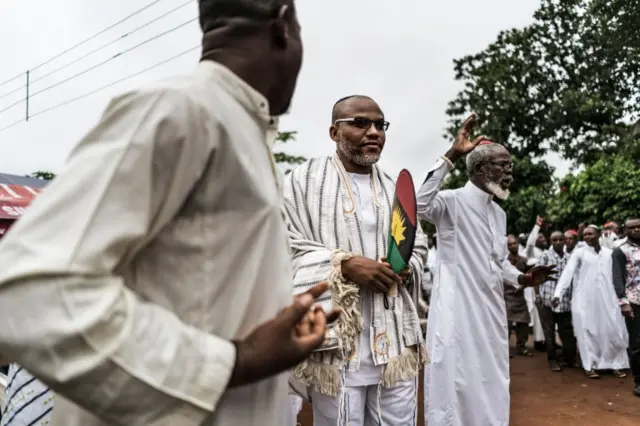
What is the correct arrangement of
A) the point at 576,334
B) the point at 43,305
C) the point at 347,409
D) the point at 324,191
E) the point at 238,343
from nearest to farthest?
the point at 43,305 → the point at 238,343 → the point at 347,409 → the point at 324,191 → the point at 576,334

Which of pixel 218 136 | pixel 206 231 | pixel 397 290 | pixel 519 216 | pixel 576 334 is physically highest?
pixel 519 216

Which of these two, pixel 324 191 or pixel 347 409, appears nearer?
pixel 347 409

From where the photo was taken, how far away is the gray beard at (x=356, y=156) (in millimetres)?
3281

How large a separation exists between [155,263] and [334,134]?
8.06ft

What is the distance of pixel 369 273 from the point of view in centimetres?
288

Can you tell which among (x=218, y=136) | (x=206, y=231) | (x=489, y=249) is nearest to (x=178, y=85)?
(x=218, y=136)

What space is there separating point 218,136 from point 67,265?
32 centimetres

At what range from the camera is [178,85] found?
103 centimetres

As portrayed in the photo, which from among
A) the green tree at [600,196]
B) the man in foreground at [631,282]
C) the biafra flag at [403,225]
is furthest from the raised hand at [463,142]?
the green tree at [600,196]

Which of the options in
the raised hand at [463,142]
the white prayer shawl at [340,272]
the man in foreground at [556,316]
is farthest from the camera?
the man in foreground at [556,316]

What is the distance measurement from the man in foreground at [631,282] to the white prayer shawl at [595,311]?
1401mm

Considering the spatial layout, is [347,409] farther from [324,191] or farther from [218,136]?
[218,136]

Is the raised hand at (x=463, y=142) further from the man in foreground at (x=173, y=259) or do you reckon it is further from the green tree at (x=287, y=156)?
the green tree at (x=287, y=156)

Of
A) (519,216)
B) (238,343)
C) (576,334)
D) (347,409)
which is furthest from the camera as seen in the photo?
(519,216)
